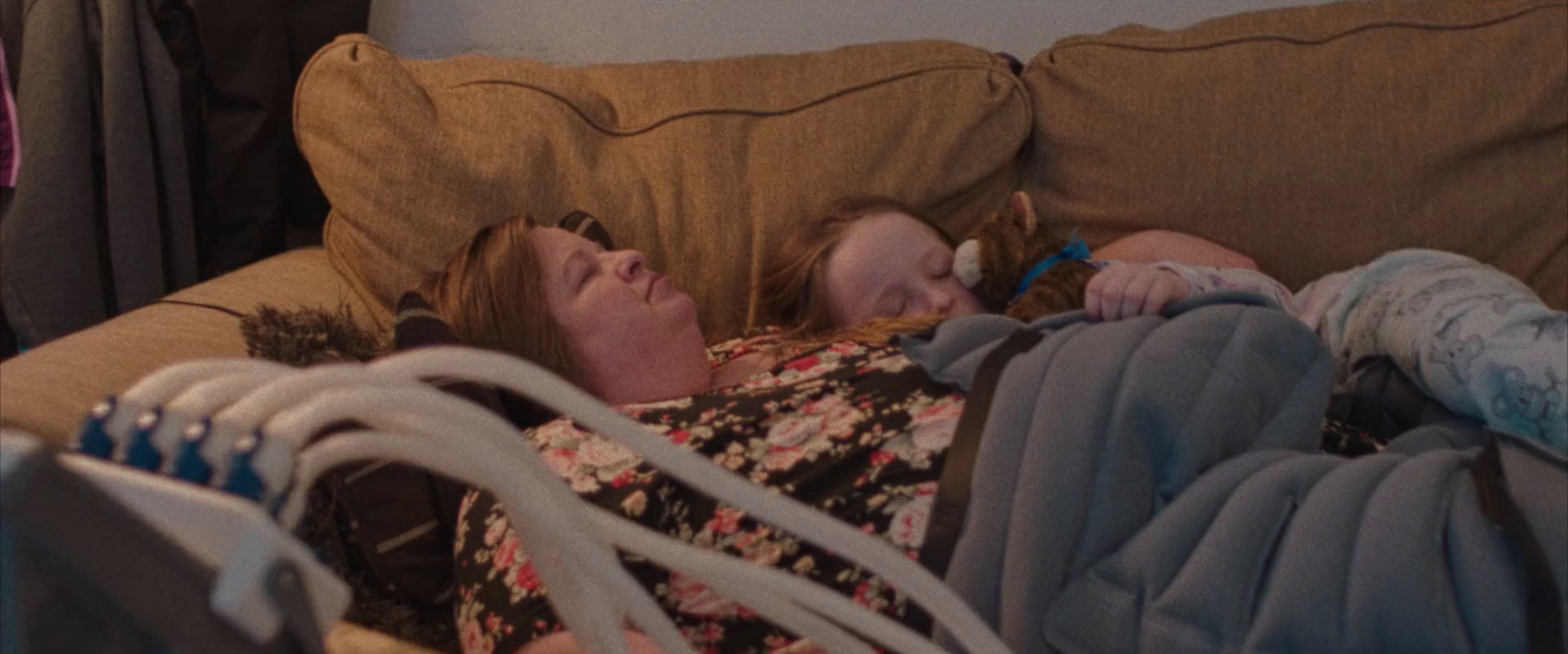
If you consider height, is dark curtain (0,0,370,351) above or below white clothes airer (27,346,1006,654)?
below

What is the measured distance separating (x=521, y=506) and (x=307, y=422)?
107 mm

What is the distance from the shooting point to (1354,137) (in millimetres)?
1652

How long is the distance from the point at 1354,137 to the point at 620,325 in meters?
0.95

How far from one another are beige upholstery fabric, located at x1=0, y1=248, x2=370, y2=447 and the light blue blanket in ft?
2.35

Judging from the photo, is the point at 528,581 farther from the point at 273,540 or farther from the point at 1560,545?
the point at 1560,545

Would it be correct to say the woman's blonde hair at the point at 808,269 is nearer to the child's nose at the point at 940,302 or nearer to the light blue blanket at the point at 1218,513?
the child's nose at the point at 940,302

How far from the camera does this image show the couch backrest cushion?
1645mm

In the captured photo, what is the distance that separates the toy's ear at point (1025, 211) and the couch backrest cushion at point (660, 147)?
0.10 m

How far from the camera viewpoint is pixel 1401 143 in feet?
5.40

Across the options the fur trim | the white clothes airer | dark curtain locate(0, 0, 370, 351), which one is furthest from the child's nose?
dark curtain locate(0, 0, 370, 351)

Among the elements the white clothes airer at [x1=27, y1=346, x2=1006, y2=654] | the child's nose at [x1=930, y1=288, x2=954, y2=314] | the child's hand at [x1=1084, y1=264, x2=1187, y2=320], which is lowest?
the child's nose at [x1=930, y1=288, x2=954, y2=314]

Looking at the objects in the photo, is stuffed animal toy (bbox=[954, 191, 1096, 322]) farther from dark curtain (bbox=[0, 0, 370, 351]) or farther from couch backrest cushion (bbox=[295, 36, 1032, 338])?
dark curtain (bbox=[0, 0, 370, 351])

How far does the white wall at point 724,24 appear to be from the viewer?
2.04 m

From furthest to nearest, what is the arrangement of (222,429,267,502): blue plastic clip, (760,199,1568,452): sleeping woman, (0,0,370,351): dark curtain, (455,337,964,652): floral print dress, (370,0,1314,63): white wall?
(370,0,1314,63): white wall, (0,0,370,351): dark curtain, (760,199,1568,452): sleeping woman, (455,337,964,652): floral print dress, (222,429,267,502): blue plastic clip
